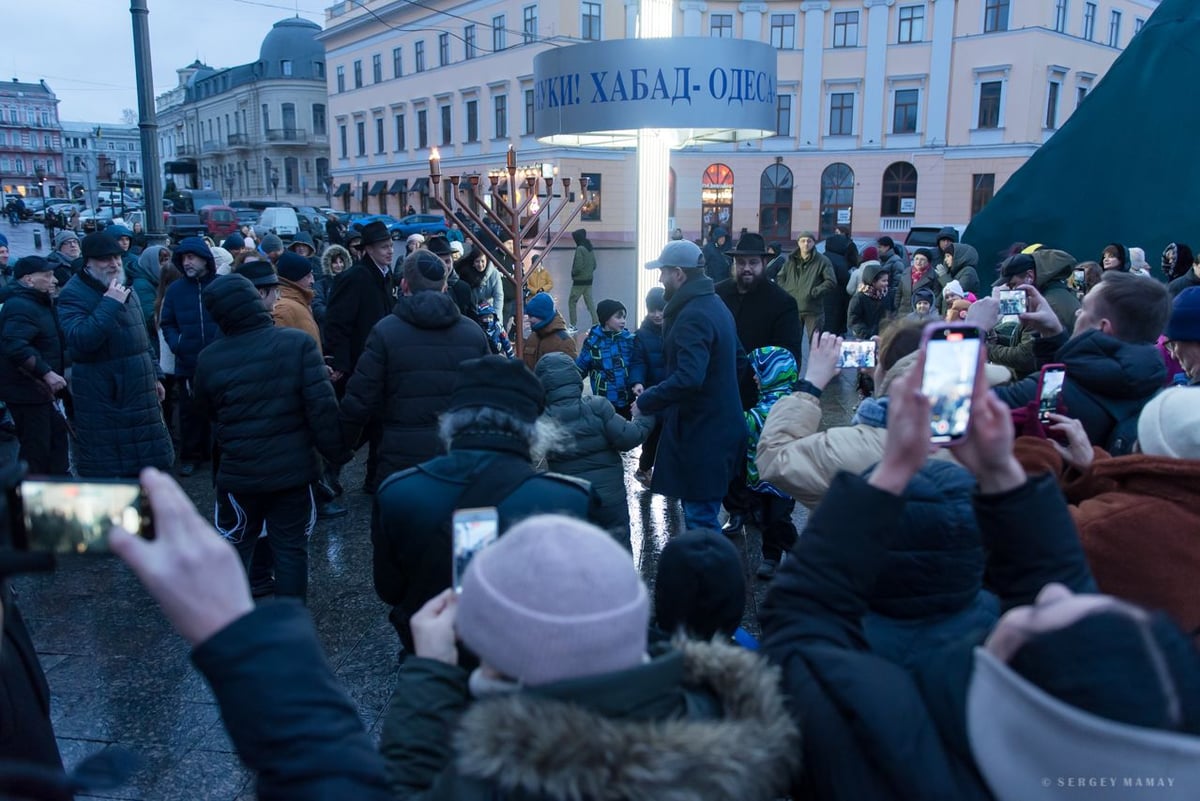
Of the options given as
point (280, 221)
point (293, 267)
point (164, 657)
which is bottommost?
point (164, 657)

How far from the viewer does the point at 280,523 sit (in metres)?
4.00

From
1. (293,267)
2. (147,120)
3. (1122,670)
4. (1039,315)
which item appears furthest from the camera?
(147,120)

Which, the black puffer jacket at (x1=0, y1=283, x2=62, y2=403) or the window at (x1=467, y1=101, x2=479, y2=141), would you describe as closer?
the black puffer jacket at (x1=0, y1=283, x2=62, y2=403)

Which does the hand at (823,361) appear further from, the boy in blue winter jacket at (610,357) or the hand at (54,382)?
the hand at (54,382)

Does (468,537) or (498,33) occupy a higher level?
(498,33)

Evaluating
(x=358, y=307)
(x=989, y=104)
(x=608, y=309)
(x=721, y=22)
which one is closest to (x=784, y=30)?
(x=721, y=22)

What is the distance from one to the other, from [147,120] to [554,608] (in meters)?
9.32

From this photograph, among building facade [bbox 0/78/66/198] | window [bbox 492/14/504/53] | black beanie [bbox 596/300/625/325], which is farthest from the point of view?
building facade [bbox 0/78/66/198]

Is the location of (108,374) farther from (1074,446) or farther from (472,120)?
(472,120)

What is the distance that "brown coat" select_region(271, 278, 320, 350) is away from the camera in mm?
5652

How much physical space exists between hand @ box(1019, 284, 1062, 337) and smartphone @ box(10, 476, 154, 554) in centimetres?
328

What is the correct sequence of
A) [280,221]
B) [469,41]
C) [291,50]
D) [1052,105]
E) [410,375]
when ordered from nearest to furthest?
1. [410,375]
2. [280,221]
3. [1052,105]
4. [469,41]
5. [291,50]

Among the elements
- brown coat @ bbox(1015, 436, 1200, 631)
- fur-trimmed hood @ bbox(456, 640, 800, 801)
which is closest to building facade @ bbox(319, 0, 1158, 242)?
brown coat @ bbox(1015, 436, 1200, 631)

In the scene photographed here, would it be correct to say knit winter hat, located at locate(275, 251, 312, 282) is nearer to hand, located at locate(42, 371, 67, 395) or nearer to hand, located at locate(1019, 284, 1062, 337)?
hand, located at locate(42, 371, 67, 395)
